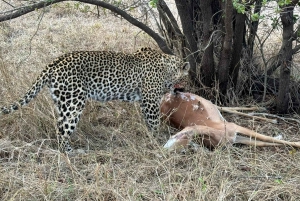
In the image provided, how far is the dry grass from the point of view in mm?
4340

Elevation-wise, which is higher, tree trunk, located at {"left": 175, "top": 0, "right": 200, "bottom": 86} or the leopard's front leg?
tree trunk, located at {"left": 175, "top": 0, "right": 200, "bottom": 86}

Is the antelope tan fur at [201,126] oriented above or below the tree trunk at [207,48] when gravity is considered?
below

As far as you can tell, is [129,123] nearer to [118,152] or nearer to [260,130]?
[118,152]

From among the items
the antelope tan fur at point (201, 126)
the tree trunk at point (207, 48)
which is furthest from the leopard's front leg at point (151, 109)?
the tree trunk at point (207, 48)

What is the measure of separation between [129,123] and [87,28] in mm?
5025

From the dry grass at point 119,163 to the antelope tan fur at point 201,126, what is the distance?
0.12m

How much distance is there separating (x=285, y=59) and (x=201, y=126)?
157cm

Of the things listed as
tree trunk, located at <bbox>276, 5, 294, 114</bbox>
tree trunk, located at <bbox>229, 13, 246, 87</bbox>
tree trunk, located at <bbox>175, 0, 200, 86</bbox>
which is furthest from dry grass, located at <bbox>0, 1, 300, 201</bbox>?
tree trunk, located at <bbox>175, 0, 200, 86</bbox>

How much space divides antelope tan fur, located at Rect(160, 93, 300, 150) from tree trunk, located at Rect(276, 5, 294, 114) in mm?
1115

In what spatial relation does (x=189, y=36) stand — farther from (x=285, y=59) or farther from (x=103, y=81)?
(x=103, y=81)

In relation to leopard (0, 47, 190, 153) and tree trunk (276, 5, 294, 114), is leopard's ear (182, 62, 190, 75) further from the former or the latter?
tree trunk (276, 5, 294, 114)

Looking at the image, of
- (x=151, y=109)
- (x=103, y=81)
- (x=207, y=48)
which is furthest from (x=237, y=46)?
(x=103, y=81)

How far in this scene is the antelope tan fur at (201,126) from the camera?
5.43 m

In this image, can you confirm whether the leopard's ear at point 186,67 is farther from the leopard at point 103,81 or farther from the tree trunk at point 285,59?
the tree trunk at point 285,59
